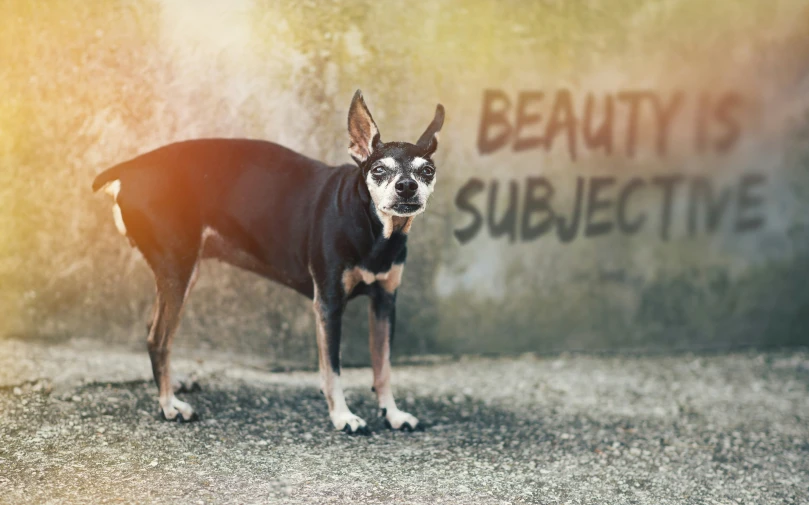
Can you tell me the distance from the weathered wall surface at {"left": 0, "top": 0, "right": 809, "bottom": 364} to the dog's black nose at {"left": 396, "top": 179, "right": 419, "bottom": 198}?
1.44m

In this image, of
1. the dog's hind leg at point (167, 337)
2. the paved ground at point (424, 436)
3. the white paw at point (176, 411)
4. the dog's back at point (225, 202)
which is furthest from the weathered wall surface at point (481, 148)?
the white paw at point (176, 411)

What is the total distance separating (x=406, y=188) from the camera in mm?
3865

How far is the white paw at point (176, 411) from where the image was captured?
4.28m

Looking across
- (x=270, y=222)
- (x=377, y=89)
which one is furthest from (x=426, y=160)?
(x=377, y=89)

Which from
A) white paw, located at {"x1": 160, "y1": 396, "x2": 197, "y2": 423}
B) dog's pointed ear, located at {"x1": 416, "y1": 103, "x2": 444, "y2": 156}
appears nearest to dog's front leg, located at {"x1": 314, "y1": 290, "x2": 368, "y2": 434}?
white paw, located at {"x1": 160, "y1": 396, "x2": 197, "y2": 423}

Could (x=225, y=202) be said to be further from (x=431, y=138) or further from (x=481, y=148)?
(x=481, y=148)

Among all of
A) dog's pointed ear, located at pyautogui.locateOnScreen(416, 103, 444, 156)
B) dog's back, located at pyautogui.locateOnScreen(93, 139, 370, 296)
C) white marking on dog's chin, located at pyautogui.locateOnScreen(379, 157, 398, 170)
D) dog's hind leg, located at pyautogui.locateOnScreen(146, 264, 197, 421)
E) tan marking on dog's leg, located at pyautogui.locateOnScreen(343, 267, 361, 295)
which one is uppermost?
dog's pointed ear, located at pyautogui.locateOnScreen(416, 103, 444, 156)

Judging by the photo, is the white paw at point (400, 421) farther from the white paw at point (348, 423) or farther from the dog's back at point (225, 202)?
the dog's back at point (225, 202)

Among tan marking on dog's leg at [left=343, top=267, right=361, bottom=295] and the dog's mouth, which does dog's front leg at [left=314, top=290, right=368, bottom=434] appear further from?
the dog's mouth

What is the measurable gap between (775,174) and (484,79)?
2349mm

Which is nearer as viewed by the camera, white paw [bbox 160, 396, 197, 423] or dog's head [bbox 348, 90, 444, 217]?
dog's head [bbox 348, 90, 444, 217]

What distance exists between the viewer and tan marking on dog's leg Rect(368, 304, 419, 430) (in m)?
4.41

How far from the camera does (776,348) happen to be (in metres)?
6.23

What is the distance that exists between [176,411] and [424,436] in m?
1.30
